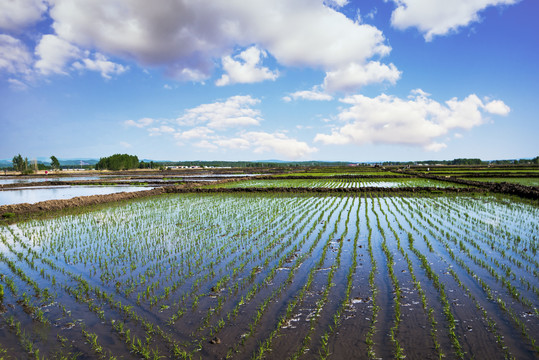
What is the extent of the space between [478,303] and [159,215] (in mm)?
13234

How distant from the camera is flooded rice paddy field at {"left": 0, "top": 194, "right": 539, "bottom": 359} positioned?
3965mm

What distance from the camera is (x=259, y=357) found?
3674 millimetres

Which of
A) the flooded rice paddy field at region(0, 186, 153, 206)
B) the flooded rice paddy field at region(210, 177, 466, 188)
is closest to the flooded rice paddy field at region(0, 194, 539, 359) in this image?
the flooded rice paddy field at region(0, 186, 153, 206)

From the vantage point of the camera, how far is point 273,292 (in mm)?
5520

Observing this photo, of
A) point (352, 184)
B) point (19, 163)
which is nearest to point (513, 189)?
point (352, 184)

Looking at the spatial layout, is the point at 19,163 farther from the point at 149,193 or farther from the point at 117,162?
the point at 149,193

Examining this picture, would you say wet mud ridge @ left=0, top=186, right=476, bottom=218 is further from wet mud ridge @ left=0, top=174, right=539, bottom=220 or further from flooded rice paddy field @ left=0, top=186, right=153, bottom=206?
flooded rice paddy field @ left=0, top=186, right=153, bottom=206

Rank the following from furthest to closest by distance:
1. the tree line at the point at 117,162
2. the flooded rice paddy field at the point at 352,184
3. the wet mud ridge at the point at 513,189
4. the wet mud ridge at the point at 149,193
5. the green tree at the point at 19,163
Result: 1. the tree line at the point at 117,162
2. the green tree at the point at 19,163
3. the flooded rice paddy field at the point at 352,184
4. the wet mud ridge at the point at 513,189
5. the wet mud ridge at the point at 149,193

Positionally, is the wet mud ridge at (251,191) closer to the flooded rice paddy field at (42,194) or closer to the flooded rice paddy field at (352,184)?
the flooded rice paddy field at (352,184)

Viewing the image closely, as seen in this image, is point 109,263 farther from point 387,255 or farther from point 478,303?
point 478,303

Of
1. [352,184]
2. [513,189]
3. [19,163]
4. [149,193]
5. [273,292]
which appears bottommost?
[273,292]

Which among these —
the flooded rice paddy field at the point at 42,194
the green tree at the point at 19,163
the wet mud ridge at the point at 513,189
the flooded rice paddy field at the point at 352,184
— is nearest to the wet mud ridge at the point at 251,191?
the wet mud ridge at the point at 513,189

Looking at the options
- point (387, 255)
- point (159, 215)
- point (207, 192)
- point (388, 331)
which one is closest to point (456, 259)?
point (387, 255)

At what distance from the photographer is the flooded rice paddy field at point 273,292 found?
396cm
